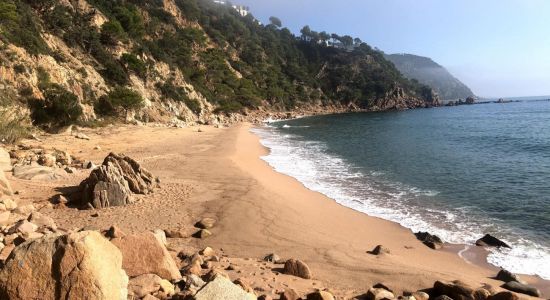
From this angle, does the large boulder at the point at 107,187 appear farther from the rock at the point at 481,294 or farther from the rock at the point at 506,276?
the rock at the point at 506,276

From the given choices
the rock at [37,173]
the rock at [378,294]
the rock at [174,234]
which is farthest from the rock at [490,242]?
the rock at [37,173]

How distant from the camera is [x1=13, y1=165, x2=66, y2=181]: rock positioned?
1580cm

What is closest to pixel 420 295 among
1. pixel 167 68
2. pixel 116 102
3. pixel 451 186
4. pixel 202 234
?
pixel 202 234

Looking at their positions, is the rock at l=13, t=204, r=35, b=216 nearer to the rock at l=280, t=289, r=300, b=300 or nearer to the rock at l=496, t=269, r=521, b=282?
the rock at l=280, t=289, r=300, b=300

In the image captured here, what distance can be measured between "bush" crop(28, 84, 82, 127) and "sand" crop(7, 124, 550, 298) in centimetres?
1549

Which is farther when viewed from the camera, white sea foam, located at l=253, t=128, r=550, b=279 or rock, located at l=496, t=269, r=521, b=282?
white sea foam, located at l=253, t=128, r=550, b=279

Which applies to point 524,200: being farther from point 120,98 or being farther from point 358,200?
point 120,98

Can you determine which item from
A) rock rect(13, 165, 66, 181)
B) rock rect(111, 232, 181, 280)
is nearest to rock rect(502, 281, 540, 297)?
rock rect(111, 232, 181, 280)

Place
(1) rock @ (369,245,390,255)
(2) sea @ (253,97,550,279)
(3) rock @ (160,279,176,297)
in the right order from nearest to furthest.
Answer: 1. (3) rock @ (160,279,176,297)
2. (1) rock @ (369,245,390,255)
3. (2) sea @ (253,97,550,279)

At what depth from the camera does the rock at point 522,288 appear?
891cm

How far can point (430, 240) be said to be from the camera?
12305 millimetres

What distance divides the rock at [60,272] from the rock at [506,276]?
9024 millimetres

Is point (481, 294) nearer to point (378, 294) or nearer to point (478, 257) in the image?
point (378, 294)

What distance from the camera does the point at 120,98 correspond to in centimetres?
4172
